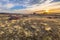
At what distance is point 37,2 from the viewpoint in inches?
90.7

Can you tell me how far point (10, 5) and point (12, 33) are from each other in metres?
0.45

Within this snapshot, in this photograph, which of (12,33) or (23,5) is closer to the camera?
(12,33)

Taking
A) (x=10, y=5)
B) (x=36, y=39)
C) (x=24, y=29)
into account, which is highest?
(x=10, y=5)

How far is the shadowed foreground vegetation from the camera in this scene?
2.06 metres

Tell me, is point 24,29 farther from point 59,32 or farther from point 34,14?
point 59,32

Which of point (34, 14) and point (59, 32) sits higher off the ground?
point (34, 14)

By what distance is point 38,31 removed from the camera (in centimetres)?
209

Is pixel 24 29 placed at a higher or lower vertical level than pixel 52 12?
lower

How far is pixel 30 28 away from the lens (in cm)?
212

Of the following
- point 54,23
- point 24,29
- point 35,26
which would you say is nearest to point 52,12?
point 54,23

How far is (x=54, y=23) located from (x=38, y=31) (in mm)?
235

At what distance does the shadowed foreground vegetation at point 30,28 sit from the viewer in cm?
206

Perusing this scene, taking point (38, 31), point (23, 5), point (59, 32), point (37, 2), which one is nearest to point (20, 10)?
point (23, 5)

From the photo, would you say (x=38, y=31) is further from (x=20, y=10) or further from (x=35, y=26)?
(x=20, y=10)
